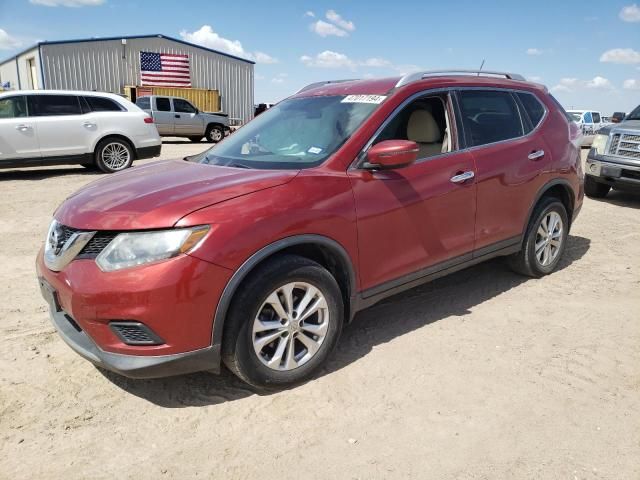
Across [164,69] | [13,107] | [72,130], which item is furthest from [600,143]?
[164,69]

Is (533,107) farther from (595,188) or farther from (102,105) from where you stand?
(102,105)

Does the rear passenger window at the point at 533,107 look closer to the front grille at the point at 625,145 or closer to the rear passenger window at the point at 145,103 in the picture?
the front grille at the point at 625,145

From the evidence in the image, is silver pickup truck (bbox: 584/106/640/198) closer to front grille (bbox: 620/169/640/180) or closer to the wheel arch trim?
front grille (bbox: 620/169/640/180)

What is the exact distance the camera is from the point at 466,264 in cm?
403

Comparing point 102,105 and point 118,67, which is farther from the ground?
point 118,67

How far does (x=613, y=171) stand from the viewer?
838cm

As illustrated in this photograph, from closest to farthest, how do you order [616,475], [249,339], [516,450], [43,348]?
1. [616,475]
2. [516,450]
3. [249,339]
4. [43,348]

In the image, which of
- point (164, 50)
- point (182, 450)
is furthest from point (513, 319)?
point (164, 50)

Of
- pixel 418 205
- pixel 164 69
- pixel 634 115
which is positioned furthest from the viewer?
pixel 164 69

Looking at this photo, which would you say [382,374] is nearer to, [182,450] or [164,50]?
[182,450]

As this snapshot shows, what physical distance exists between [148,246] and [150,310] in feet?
1.02

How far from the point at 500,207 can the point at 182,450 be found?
2.98 m

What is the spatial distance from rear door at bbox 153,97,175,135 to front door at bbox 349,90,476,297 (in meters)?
17.6

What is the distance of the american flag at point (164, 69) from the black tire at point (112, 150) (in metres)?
20.6
